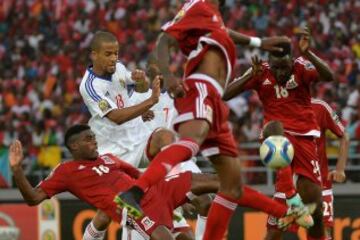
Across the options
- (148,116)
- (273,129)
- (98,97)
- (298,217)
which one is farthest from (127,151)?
(298,217)

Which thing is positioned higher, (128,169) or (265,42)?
(265,42)

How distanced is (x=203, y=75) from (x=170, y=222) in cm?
200

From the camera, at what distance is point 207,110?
7.97m

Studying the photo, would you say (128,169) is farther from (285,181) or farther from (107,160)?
(285,181)

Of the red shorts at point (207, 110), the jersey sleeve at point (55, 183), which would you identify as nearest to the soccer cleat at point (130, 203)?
the red shorts at point (207, 110)

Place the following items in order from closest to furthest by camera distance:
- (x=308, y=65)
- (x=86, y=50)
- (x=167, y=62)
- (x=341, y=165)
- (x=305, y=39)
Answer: (x=167, y=62)
(x=305, y=39)
(x=308, y=65)
(x=341, y=165)
(x=86, y=50)

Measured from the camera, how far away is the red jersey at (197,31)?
8.16 metres

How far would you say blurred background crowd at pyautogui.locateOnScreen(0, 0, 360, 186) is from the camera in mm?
17958

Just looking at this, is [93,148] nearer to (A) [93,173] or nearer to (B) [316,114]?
(A) [93,173]

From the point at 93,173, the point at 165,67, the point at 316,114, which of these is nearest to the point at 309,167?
the point at 316,114

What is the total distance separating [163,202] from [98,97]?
124 cm

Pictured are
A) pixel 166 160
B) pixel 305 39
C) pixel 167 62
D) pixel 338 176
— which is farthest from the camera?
pixel 338 176

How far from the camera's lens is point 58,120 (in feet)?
64.1

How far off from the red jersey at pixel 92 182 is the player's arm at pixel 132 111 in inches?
18.7
